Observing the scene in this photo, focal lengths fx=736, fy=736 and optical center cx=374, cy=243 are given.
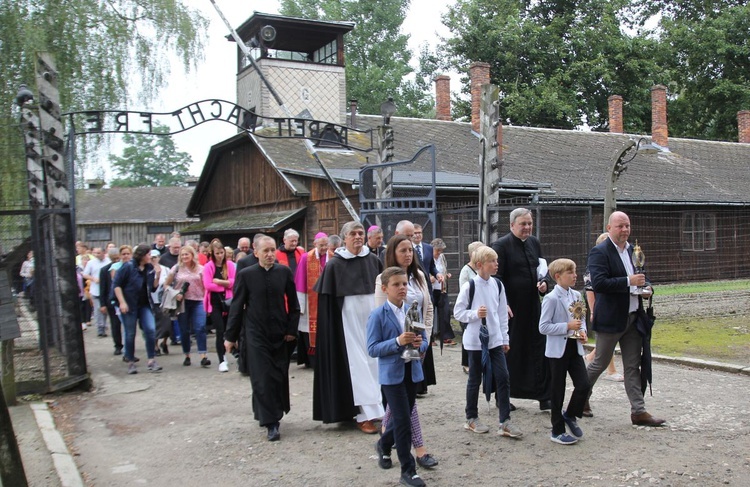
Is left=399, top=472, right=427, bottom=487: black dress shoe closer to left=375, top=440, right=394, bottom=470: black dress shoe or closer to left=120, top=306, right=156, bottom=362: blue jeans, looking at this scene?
left=375, top=440, right=394, bottom=470: black dress shoe

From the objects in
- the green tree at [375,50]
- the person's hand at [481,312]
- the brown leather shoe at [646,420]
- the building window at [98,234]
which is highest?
the green tree at [375,50]

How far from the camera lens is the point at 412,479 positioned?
520 centimetres

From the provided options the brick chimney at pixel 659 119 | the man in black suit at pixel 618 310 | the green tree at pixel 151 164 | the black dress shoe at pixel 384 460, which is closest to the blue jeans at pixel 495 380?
the man in black suit at pixel 618 310

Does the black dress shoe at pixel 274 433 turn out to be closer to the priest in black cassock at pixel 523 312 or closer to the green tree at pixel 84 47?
the priest in black cassock at pixel 523 312

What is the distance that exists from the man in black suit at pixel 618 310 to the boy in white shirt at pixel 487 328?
2.72 ft

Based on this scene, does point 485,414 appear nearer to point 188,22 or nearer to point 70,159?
point 70,159

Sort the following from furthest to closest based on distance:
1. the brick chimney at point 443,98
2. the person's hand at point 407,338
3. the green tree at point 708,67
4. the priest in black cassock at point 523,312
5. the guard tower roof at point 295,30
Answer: the green tree at point 708,67
the brick chimney at point 443,98
the guard tower roof at point 295,30
the priest in black cassock at point 523,312
the person's hand at point 407,338

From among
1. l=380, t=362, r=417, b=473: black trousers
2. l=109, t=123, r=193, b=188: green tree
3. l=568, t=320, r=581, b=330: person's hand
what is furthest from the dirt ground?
l=109, t=123, r=193, b=188: green tree

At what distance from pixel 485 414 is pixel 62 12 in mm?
10749

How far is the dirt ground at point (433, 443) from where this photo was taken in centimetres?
551

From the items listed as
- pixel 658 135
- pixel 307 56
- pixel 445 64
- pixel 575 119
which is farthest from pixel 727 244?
pixel 445 64

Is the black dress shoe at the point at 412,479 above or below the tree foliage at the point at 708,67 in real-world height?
below

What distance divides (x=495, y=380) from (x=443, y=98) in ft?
86.8

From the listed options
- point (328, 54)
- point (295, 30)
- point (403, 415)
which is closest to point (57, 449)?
point (403, 415)
